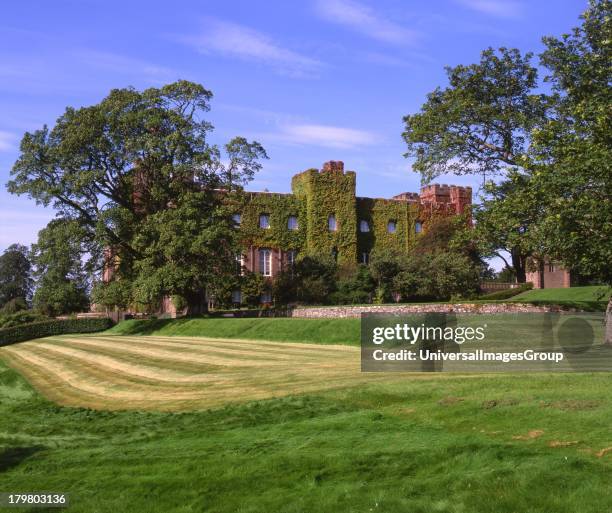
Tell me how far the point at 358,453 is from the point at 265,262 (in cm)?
4966

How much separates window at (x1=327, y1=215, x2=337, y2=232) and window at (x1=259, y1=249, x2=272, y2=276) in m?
5.89

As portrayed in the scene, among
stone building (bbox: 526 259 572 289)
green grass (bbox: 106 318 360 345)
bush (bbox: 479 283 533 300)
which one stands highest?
stone building (bbox: 526 259 572 289)

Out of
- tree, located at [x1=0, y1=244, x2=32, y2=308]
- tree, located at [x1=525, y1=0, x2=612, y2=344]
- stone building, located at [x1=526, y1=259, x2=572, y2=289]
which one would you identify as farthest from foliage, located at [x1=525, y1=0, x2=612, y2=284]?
tree, located at [x1=0, y1=244, x2=32, y2=308]

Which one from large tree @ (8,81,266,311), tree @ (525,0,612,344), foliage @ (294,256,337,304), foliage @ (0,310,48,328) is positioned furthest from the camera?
foliage @ (0,310,48,328)

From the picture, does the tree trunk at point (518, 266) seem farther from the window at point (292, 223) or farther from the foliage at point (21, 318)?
the foliage at point (21, 318)

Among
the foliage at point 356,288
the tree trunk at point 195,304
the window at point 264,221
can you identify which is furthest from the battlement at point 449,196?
the tree trunk at point 195,304

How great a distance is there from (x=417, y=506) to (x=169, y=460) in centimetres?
428

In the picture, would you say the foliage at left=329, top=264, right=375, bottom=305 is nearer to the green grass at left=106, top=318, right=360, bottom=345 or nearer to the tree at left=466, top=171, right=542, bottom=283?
the green grass at left=106, top=318, right=360, bottom=345

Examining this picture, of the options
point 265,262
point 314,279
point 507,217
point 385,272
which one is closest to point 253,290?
point 265,262

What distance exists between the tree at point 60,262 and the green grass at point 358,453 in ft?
98.3

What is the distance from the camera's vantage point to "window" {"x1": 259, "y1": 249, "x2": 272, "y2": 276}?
58.1m

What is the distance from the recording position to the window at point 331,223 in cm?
6006

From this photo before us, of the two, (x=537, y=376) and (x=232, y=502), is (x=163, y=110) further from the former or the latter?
(x=232, y=502)

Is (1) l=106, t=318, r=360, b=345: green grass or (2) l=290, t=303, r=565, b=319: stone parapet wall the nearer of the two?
(1) l=106, t=318, r=360, b=345: green grass
